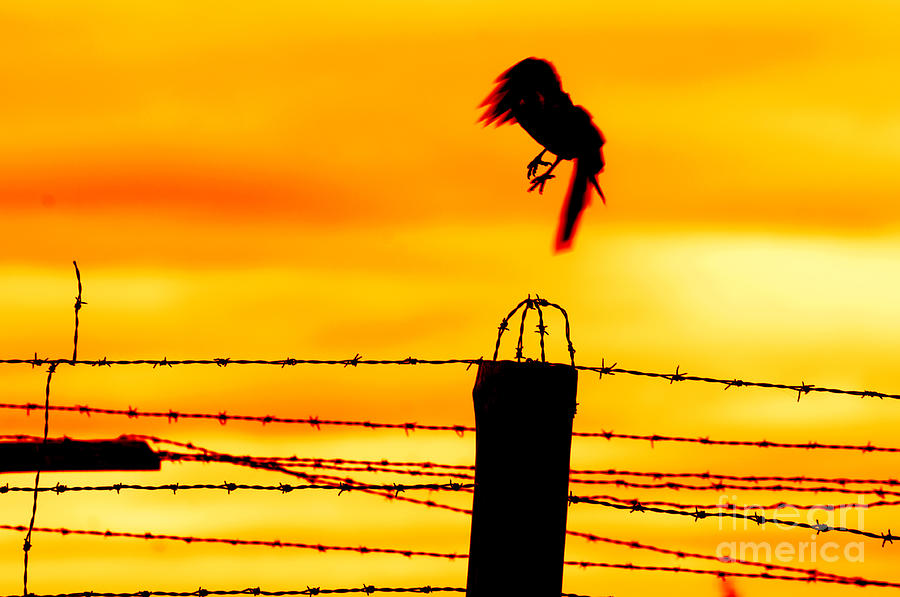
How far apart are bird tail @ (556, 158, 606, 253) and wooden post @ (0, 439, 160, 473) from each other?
133 inches

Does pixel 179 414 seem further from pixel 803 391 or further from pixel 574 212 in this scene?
pixel 574 212

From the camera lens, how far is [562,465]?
3387 millimetres

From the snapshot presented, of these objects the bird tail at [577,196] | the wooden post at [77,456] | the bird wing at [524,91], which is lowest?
the wooden post at [77,456]

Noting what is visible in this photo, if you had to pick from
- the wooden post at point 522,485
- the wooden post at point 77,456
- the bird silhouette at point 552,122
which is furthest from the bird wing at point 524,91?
the wooden post at point 522,485

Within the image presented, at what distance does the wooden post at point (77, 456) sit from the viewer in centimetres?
454

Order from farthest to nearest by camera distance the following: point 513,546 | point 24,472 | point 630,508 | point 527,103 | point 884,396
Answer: point 527,103
point 24,472
point 884,396
point 630,508
point 513,546

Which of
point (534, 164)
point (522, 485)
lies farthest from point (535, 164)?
point (522, 485)

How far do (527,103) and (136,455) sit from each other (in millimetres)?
3433

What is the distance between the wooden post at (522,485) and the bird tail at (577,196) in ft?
13.6

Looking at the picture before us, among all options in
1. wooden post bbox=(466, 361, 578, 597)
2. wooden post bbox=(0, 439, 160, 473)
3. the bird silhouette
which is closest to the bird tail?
the bird silhouette

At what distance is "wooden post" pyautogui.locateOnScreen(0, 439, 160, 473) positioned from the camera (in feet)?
14.9

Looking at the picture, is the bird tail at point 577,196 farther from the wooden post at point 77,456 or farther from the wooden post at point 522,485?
the wooden post at point 522,485

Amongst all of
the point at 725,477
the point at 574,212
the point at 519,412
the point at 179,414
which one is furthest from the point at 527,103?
the point at 519,412

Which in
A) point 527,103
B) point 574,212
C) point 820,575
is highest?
point 527,103
